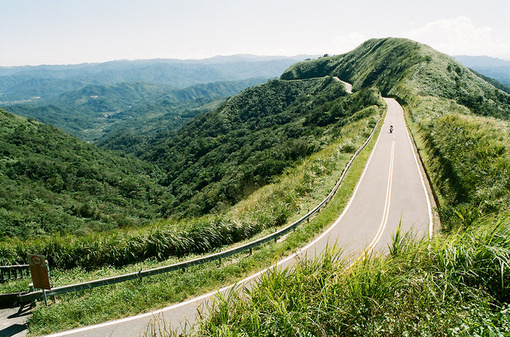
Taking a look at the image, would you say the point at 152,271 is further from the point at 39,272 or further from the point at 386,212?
the point at 386,212

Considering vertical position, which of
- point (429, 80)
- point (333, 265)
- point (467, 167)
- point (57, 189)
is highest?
point (429, 80)

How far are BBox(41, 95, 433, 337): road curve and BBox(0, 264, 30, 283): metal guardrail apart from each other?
5123 mm

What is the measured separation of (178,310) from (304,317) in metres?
4.72

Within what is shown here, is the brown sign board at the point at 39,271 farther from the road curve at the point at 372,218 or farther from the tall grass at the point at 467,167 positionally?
the tall grass at the point at 467,167

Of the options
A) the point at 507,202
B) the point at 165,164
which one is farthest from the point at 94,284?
the point at 165,164

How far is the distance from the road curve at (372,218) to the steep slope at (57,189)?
1314 inches

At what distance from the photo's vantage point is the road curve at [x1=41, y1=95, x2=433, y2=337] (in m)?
6.87

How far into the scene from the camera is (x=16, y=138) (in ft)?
249

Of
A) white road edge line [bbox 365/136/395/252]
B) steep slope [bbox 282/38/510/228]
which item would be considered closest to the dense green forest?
white road edge line [bbox 365/136/395/252]

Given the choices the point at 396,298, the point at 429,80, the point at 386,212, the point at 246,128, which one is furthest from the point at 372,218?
the point at 246,128

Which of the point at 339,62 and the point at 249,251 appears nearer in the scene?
the point at 249,251

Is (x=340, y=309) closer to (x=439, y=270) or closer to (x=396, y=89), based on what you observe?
(x=439, y=270)

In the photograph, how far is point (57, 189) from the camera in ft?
211

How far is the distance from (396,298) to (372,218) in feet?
34.5
